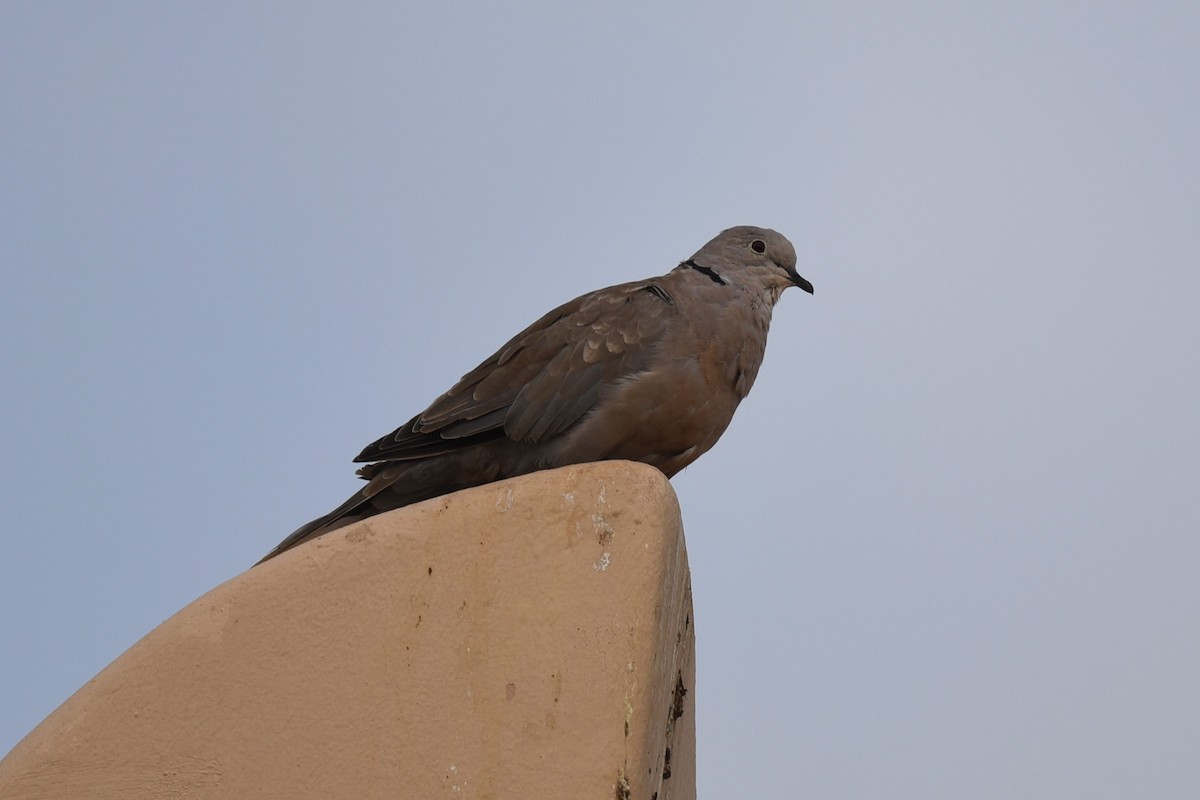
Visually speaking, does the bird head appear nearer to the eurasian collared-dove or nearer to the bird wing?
the eurasian collared-dove

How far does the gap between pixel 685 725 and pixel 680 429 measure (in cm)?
153

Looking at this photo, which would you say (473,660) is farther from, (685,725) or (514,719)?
(685,725)

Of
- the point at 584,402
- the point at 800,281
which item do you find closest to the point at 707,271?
the point at 800,281

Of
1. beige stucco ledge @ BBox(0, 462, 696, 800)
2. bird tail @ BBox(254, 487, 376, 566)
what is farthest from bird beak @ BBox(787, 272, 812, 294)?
beige stucco ledge @ BBox(0, 462, 696, 800)

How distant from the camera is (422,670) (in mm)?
3654

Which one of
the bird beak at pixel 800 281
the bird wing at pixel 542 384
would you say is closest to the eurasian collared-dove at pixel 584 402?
the bird wing at pixel 542 384

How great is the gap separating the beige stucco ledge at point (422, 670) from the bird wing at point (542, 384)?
1.72m

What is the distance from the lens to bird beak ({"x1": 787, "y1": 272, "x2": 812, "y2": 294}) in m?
6.94

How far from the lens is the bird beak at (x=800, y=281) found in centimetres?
694

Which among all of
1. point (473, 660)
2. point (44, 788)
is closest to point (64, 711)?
point (44, 788)

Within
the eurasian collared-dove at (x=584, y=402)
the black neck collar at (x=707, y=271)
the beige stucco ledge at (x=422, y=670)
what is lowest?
the beige stucco ledge at (x=422, y=670)

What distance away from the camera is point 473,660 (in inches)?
143

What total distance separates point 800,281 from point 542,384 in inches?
75.4

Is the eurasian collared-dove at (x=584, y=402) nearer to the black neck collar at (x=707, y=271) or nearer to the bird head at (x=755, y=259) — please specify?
the black neck collar at (x=707, y=271)
